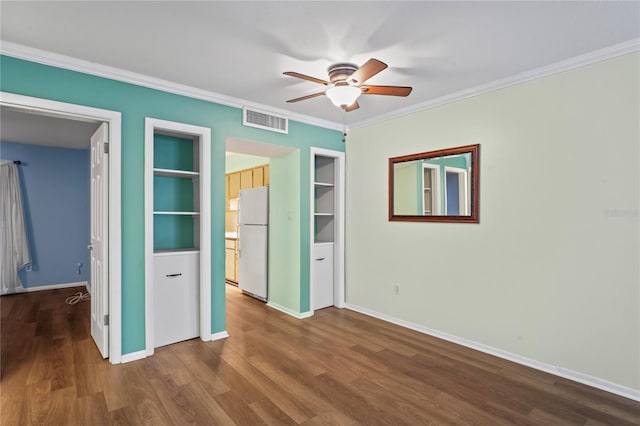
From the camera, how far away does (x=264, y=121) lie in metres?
3.83

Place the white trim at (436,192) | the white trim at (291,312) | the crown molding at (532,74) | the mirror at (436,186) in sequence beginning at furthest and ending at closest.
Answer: the white trim at (291,312) → the white trim at (436,192) → the mirror at (436,186) → the crown molding at (532,74)

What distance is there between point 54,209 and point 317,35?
5.74 metres

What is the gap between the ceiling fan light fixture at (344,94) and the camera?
8.50ft

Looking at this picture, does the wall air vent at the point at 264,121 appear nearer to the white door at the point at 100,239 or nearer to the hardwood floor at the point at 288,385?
the white door at the point at 100,239

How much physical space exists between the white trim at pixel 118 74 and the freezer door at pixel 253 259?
183 cm

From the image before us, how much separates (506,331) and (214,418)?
2.53m

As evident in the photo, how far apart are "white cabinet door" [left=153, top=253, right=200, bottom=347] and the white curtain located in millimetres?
3833

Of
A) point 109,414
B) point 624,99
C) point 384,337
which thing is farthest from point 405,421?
point 624,99

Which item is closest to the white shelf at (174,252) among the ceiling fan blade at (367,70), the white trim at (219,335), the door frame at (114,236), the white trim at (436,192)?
the door frame at (114,236)

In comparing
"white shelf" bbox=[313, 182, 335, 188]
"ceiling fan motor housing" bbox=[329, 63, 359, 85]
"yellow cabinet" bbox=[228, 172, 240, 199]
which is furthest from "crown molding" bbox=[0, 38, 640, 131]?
"yellow cabinet" bbox=[228, 172, 240, 199]

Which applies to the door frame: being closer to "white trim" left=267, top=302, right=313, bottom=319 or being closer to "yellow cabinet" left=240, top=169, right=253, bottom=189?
"white trim" left=267, top=302, right=313, bottom=319

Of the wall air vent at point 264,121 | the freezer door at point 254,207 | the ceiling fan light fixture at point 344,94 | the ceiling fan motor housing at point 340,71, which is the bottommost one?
the freezer door at point 254,207

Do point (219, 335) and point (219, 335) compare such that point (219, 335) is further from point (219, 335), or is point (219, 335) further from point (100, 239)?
point (100, 239)

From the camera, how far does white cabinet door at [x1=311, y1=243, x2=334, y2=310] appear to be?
14.8ft
